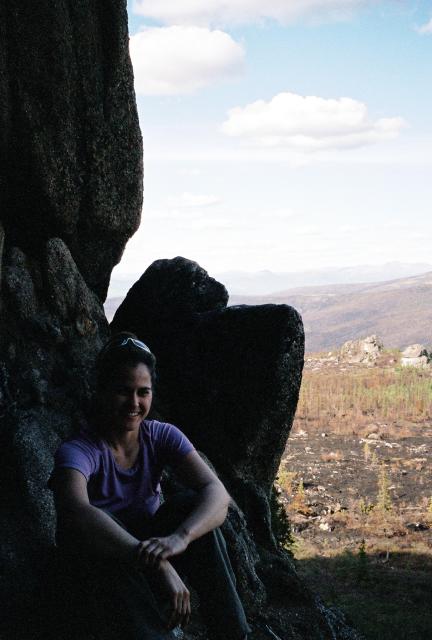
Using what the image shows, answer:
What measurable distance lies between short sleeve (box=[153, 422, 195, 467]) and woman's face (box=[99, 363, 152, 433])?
0.22 m

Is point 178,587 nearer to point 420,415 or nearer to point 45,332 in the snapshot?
point 45,332

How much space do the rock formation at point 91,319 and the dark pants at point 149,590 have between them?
52.0 inches

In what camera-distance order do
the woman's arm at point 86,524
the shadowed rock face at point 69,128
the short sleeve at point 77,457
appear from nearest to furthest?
the woman's arm at point 86,524 < the short sleeve at point 77,457 < the shadowed rock face at point 69,128

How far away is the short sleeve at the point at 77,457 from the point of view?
4055mm

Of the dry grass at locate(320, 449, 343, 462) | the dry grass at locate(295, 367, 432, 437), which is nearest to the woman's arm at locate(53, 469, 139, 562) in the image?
the dry grass at locate(320, 449, 343, 462)

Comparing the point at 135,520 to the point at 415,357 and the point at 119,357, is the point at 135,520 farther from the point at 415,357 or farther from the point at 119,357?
the point at 415,357

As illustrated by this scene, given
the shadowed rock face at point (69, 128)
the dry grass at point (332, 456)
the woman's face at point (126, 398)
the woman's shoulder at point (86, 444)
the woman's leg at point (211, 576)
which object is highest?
the shadowed rock face at point (69, 128)

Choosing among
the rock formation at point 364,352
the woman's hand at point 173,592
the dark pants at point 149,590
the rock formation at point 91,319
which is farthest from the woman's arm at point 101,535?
the rock formation at point 364,352

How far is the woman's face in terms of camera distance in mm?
4398

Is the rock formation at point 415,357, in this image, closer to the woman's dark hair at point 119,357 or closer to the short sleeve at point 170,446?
the short sleeve at point 170,446

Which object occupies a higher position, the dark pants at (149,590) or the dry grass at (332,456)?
the dark pants at (149,590)

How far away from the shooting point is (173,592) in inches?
152

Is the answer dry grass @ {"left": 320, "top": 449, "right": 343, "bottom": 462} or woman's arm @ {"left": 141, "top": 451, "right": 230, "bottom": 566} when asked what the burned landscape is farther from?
woman's arm @ {"left": 141, "top": 451, "right": 230, "bottom": 566}

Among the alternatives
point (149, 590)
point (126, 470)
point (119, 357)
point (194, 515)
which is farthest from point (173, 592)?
point (119, 357)
